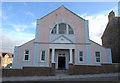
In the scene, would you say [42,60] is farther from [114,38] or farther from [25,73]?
[114,38]

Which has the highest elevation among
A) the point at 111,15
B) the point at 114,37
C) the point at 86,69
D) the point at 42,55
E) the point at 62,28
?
the point at 111,15

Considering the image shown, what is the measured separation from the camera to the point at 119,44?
1717 centimetres

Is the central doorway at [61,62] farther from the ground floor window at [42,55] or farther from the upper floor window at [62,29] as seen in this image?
the upper floor window at [62,29]

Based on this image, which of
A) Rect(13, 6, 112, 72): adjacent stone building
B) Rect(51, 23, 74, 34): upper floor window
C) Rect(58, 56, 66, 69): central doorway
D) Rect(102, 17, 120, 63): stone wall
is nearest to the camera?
Rect(13, 6, 112, 72): adjacent stone building

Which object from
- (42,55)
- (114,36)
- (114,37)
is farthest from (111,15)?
(42,55)

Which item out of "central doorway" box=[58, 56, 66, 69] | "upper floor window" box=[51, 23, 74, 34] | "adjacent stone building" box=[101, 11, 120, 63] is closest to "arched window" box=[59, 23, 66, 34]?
"upper floor window" box=[51, 23, 74, 34]

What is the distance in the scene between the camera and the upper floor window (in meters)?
15.0

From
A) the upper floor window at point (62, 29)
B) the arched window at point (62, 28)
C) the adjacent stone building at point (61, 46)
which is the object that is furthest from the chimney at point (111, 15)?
the arched window at point (62, 28)

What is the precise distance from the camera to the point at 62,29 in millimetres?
15125

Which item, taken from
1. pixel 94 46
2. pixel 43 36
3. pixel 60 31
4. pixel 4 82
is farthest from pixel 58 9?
pixel 4 82

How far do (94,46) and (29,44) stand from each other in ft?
35.3

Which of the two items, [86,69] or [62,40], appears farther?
[62,40]

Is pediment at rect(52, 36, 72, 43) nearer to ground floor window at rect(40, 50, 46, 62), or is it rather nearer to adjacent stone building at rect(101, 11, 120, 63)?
ground floor window at rect(40, 50, 46, 62)

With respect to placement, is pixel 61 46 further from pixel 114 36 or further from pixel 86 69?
pixel 114 36
